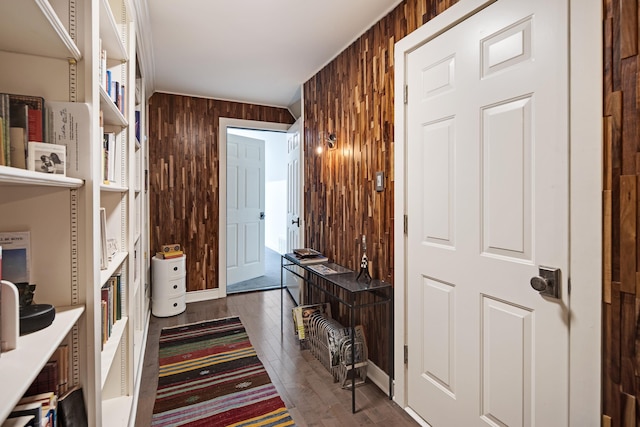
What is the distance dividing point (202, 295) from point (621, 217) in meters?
4.01

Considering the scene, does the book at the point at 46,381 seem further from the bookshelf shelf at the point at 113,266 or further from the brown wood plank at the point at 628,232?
the brown wood plank at the point at 628,232

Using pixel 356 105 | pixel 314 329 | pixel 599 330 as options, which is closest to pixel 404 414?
pixel 314 329

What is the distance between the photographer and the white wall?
7.20m

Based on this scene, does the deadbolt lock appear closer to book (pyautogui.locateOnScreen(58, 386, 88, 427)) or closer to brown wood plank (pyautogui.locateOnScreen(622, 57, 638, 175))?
brown wood plank (pyautogui.locateOnScreen(622, 57, 638, 175))

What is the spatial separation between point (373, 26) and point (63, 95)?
75.9 inches

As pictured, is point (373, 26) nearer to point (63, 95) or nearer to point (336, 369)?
point (63, 95)

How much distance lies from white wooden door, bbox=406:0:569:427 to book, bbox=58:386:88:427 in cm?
159

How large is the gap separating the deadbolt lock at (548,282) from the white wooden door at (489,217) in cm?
2

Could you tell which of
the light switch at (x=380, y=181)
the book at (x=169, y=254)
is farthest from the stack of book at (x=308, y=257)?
the book at (x=169, y=254)

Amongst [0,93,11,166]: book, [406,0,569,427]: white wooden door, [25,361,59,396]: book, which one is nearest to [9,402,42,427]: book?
[25,361,59,396]: book

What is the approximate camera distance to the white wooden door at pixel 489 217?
4.09ft

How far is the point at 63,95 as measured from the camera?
111cm

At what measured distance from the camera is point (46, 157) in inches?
37.9

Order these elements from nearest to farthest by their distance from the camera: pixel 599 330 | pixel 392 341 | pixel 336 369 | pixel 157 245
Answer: pixel 599 330
pixel 392 341
pixel 336 369
pixel 157 245
